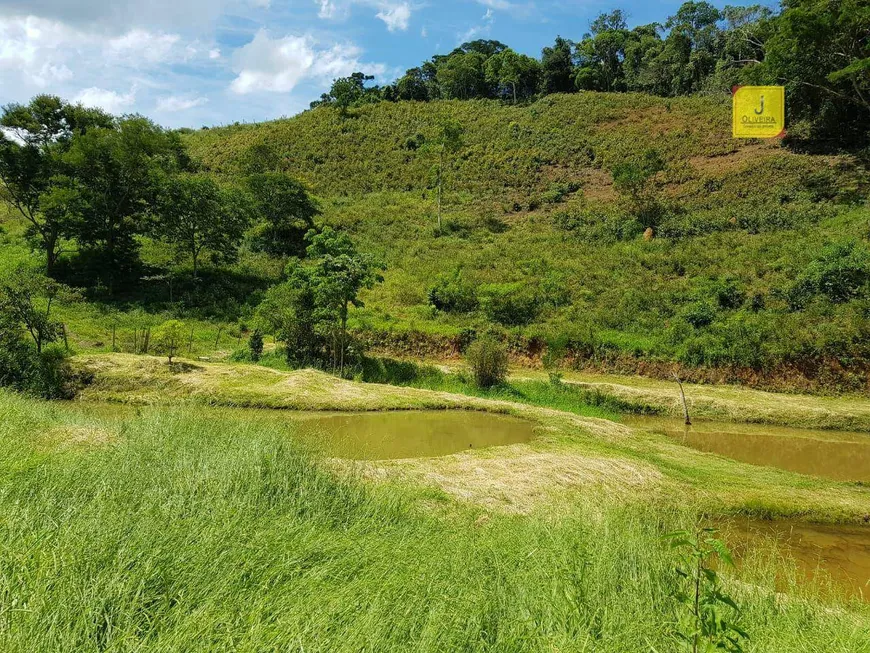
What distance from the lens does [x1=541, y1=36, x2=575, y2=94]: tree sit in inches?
3216

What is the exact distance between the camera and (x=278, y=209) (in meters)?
40.8

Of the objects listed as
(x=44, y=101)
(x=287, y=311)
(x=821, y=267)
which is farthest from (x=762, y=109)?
(x=44, y=101)

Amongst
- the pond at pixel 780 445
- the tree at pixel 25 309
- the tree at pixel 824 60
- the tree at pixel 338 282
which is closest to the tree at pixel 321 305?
the tree at pixel 338 282

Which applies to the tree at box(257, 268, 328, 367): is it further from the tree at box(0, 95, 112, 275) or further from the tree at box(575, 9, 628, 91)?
the tree at box(575, 9, 628, 91)

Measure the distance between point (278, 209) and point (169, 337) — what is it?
66.2 ft

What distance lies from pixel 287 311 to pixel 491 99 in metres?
70.0

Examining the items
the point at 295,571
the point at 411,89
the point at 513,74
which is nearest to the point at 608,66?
the point at 513,74

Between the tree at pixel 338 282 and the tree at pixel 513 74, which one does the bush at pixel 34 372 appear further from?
the tree at pixel 513 74

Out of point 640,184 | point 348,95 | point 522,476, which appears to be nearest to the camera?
point 522,476

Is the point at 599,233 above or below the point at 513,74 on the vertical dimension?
below

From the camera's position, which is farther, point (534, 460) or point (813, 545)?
point (534, 460)

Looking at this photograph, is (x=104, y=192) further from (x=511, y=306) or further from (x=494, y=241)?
(x=494, y=241)

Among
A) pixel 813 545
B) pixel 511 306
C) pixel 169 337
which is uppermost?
pixel 511 306

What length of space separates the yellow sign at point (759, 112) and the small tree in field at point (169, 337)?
46234 mm
